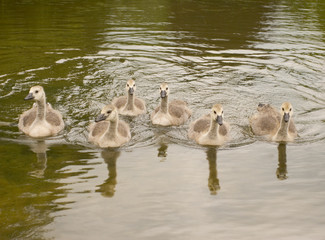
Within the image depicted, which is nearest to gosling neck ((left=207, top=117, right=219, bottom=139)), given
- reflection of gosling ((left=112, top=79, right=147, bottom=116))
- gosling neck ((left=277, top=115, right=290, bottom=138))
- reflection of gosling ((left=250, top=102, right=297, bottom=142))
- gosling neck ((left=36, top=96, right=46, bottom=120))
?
reflection of gosling ((left=250, top=102, right=297, bottom=142))

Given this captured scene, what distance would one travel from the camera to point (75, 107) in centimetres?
1412

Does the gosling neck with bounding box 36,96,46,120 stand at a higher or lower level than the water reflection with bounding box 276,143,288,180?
higher

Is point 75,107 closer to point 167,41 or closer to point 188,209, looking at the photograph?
point 188,209

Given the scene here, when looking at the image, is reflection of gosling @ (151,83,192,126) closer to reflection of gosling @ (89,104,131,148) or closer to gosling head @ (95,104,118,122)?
reflection of gosling @ (89,104,131,148)

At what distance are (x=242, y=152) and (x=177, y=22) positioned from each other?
15.2 m

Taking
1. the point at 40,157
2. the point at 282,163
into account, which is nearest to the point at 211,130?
the point at 282,163

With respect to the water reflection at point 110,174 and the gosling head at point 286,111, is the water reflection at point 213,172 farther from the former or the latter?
the water reflection at point 110,174

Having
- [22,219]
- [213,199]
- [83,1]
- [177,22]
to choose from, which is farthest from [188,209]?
[83,1]

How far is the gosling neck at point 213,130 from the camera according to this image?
11.9m

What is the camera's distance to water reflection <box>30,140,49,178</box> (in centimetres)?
1052

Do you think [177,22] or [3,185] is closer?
[3,185]

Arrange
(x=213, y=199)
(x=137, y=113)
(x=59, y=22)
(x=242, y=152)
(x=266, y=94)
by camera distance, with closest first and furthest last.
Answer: (x=213, y=199)
(x=242, y=152)
(x=137, y=113)
(x=266, y=94)
(x=59, y=22)

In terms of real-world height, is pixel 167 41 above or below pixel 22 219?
above

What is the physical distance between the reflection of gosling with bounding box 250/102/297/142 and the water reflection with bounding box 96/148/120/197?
3.46 meters
